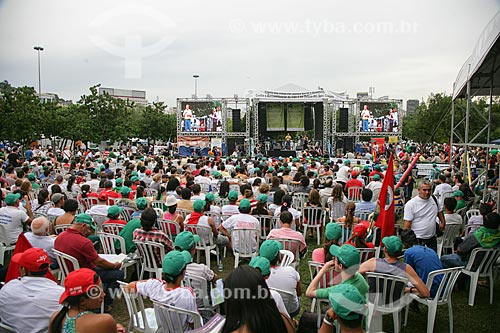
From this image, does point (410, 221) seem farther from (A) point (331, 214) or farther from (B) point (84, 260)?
(B) point (84, 260)

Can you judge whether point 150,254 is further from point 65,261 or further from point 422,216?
point 422,216

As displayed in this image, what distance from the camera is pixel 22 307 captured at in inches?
109

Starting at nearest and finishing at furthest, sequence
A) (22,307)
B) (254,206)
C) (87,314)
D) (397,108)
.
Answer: (87,314)
(22,307)
(254,206)
(397,108)

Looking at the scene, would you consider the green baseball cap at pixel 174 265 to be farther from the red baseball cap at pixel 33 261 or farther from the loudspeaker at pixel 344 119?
the loudspeaker at pixel 344 119

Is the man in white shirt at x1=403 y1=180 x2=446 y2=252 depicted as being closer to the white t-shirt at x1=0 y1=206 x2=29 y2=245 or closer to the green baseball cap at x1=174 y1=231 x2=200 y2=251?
the green baseball cap at x1=174 y1=231 x2=200 y2=251

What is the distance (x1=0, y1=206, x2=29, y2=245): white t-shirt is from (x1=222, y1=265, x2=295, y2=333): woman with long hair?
4322 mm

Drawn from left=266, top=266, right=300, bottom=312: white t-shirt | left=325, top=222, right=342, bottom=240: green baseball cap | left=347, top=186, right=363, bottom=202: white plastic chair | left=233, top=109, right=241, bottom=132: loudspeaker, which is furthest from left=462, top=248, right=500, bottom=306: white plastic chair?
left=233, top=109, right=241, bottom=132: loudspeaker

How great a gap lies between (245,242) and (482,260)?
2.82m

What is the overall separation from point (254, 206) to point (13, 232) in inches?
136

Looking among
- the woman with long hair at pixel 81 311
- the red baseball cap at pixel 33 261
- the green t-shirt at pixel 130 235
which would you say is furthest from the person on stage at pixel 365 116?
the woman with long hair at pixel 81 311

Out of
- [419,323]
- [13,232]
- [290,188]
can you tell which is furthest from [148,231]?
[290,188]

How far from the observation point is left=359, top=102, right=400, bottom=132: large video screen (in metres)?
26.7

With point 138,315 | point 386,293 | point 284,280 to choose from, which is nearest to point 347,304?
point 284,280

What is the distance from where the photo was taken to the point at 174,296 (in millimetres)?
2809
